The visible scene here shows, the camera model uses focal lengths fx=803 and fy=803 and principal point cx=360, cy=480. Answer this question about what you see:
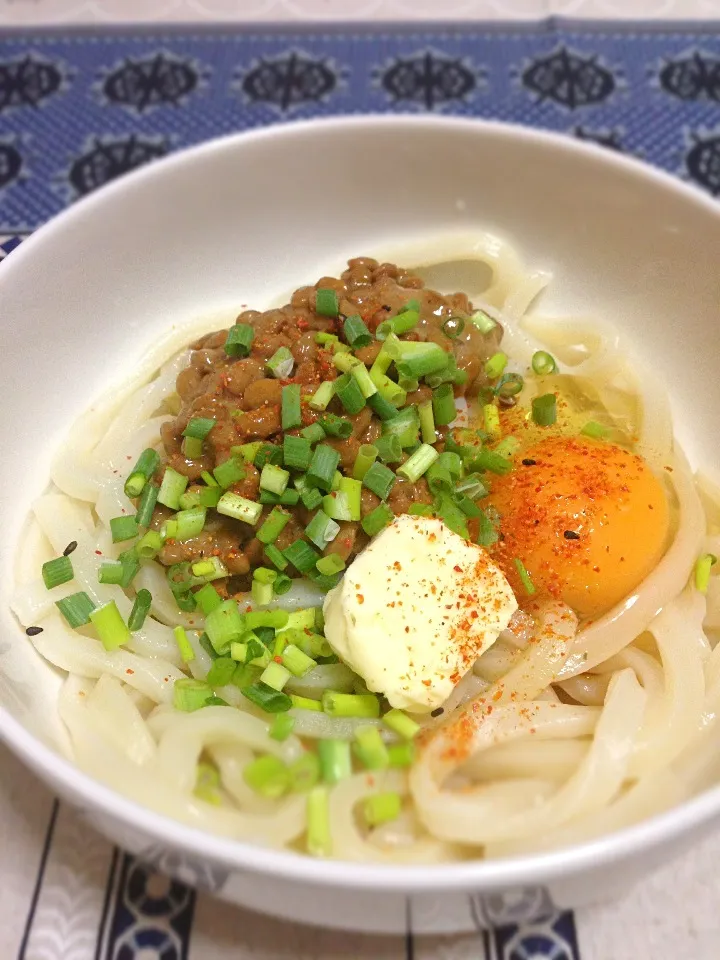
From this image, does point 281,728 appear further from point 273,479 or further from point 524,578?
point 524,578

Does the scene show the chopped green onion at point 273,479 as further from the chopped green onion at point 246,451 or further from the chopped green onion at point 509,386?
the chopped green onion at point 509,386

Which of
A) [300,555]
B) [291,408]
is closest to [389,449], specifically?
[291,408]

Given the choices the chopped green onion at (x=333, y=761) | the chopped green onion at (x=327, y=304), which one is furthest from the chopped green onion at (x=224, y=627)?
the chopped green onion at (x=327, y=304)

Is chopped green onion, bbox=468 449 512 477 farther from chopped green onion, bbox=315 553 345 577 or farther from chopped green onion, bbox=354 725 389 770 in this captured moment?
chopped green onion, bbox=354 725 389 770

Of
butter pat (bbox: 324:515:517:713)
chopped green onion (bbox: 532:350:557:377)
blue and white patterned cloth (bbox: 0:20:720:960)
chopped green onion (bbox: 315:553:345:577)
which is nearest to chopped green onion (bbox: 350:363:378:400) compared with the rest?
butter pat (bbox: 324:515:517:713)

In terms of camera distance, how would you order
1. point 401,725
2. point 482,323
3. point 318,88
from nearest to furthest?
1. point 401,725
2. point 482,323
3. point 318,88
